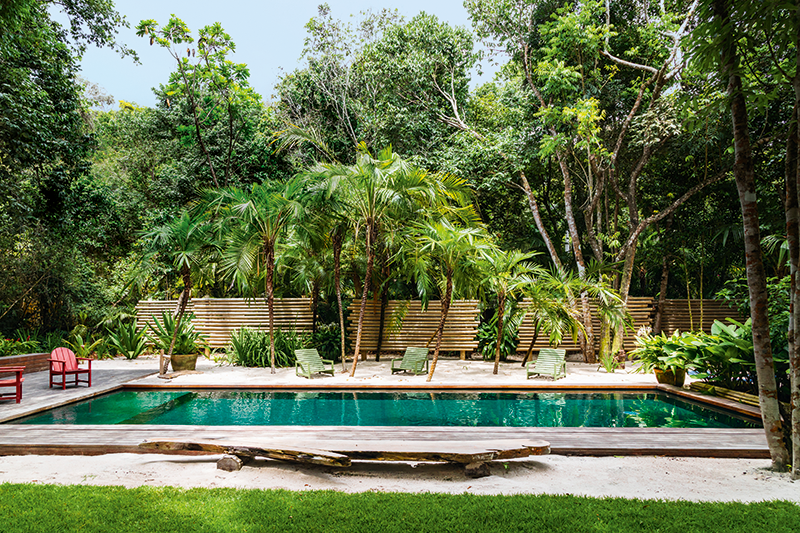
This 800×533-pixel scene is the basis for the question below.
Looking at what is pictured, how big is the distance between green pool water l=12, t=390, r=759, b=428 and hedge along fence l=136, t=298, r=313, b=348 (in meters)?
4.72

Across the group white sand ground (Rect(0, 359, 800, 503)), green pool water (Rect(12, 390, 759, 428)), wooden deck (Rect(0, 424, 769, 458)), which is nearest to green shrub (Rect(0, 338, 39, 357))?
green pool water (Rect(12, 390, 759, 428))

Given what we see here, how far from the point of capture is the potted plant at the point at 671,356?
7582 mm

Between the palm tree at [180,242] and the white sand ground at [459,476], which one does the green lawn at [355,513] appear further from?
the palm tree at [180,242]

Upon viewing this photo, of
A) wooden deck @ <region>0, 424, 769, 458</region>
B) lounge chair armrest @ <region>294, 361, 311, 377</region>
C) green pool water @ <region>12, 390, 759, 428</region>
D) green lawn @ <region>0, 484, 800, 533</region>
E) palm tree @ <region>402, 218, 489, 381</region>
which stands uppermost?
palm tree @ <region>402, 218, 489, 381</region>

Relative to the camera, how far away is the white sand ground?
3604 mm

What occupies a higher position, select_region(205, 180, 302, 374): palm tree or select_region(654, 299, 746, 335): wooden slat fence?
select_region(205, 180, 302, 374): palm tree

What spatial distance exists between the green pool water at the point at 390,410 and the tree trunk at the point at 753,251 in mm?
2438

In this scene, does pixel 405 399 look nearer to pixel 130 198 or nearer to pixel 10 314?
pixel 10 314

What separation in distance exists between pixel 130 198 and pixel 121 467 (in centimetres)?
1432

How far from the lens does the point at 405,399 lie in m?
7.95

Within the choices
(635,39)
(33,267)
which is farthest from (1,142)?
(635,39)

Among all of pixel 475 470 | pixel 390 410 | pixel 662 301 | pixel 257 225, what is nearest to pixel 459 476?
pixel 475 470

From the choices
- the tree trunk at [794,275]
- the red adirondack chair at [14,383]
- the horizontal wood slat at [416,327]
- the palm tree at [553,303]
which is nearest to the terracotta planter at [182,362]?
the red adirondack chair at [14,383]

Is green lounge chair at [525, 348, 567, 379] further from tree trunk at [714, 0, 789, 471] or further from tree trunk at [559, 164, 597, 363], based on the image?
tree trunk at [714, 0, 789, 471]
